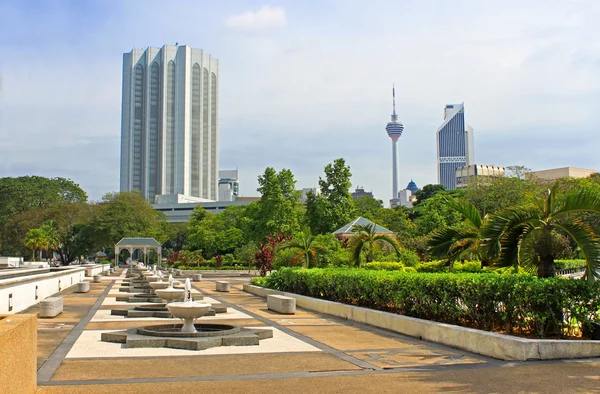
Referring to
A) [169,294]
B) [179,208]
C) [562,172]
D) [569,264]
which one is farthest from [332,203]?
[562,172]

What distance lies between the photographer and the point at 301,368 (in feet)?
30.1

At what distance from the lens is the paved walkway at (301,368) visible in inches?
306

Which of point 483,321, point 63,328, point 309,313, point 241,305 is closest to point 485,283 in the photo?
point 483,321

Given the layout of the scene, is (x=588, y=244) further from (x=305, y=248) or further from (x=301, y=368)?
(x=305, y=248)

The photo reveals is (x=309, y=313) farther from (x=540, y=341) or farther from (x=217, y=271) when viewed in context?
(x=217, y=271)

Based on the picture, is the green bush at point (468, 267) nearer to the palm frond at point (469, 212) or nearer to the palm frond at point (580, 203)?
the palm frond at point (469, 212)

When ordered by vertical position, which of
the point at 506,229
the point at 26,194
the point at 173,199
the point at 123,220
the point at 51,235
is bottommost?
the point at 506,229

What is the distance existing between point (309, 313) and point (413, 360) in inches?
345

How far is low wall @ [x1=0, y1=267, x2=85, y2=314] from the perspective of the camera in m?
17.2

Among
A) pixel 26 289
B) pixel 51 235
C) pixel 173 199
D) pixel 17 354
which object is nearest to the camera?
pixel 17 354

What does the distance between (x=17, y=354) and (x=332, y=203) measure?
51136 mm

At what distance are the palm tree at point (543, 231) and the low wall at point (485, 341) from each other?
1.57 metres

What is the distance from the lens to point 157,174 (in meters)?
167

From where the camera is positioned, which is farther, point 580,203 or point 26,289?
point 26,289
